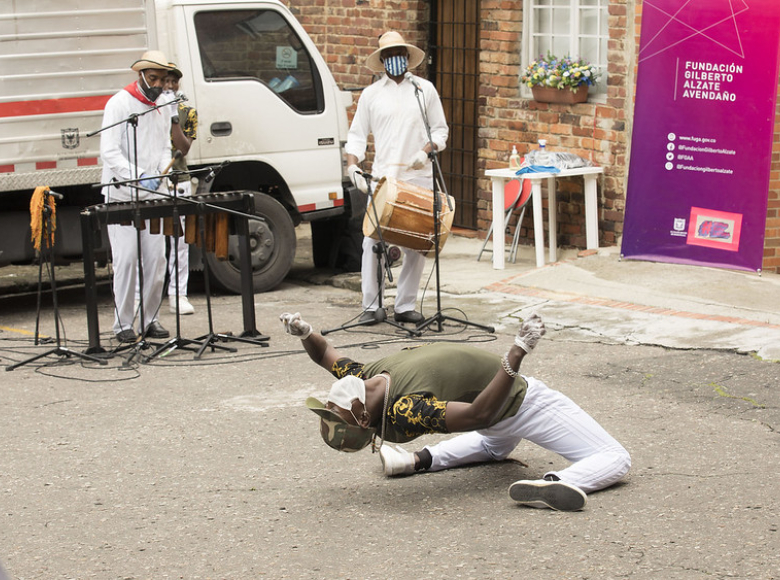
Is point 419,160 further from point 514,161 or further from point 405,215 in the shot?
point 514,161

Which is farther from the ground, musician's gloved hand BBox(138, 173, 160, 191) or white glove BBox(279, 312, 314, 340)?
musician's gloved hand BBox(138, 173, 160, 191)

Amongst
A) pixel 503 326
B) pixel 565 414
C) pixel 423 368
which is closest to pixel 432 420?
pixel 423 368

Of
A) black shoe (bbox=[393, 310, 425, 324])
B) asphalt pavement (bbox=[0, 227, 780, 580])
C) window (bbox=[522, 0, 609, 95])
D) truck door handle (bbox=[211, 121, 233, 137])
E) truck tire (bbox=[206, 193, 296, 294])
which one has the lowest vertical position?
asphalt pavement (bbox=[0, 227, 780, 580])

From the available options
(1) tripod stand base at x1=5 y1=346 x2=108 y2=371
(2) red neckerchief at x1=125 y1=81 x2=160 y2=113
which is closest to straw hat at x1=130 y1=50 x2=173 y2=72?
(2) red neckerchief at x1=125 y1=81 x2=160 y2=113

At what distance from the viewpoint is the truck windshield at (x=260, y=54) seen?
1002cm

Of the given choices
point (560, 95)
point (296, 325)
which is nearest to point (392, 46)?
point (560, 95)

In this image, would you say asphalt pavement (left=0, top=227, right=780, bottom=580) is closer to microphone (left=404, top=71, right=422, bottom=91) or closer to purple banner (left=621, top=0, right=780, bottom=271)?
purple banner (left=621, top=0, right=780, bottom=271)

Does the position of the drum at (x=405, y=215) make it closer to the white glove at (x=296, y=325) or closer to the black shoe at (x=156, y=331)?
the black shoe at (x=156, y=331)

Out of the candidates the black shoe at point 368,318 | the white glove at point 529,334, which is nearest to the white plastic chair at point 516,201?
the black shoe at point 368,318

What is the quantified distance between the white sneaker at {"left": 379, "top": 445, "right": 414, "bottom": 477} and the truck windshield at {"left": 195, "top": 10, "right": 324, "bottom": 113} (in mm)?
5322

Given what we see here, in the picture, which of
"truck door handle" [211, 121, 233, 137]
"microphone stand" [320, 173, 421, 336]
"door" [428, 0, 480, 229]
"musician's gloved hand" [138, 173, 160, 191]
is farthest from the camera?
"door" [428, 0, 480, 229]

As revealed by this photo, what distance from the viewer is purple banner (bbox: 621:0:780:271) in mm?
9094

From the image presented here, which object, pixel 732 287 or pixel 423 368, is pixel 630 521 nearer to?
pixel 423 368

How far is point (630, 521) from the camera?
16.0 ft
